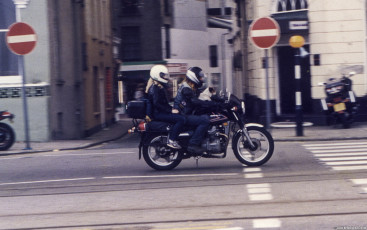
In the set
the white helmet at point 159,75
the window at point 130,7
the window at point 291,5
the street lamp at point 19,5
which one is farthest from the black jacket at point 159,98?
the window at point 130,7

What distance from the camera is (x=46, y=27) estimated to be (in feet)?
60.4

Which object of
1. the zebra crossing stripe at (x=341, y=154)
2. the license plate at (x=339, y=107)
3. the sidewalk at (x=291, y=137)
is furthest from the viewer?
the license plate at (x=339, y=107)

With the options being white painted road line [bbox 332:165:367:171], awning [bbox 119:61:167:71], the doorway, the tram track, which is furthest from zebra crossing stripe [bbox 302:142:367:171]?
awning [bbox 119:61:167:71]

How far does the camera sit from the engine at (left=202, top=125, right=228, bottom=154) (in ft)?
34.4

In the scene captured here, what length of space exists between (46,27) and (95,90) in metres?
7.12

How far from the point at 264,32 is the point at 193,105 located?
196 inches

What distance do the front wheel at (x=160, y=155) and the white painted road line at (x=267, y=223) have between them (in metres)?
4.19

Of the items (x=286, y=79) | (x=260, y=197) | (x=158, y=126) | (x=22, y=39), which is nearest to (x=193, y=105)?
(x=158, y=126)

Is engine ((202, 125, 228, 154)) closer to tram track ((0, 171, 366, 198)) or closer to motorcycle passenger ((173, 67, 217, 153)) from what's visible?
motorcycle passenger ((173, 67, 217, 153))

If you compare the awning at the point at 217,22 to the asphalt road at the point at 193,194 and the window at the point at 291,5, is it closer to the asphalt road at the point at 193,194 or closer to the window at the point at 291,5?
the window at the point at 291,5

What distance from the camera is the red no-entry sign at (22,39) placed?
15547 millimetres

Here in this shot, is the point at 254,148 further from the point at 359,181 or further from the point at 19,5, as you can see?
the point at 19,5

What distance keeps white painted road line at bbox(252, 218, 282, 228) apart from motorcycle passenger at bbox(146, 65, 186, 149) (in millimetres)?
4022

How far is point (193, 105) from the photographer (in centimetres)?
1059
